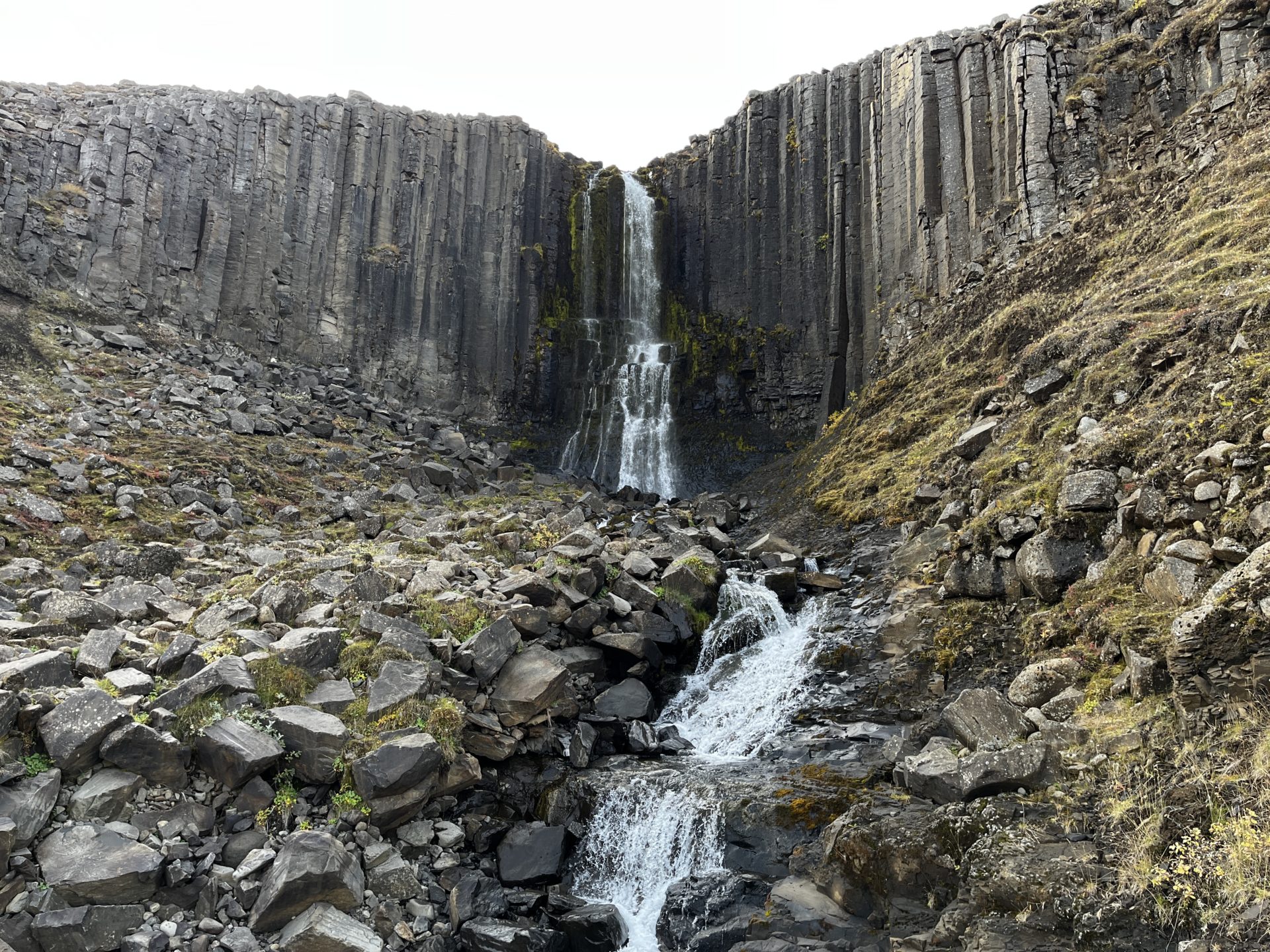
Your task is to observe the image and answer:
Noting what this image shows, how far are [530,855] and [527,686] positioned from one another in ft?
7.24

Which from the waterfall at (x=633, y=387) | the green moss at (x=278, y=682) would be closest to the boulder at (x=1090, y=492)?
the green moss at (x=278, y=682)

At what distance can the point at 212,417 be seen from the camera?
23.4m

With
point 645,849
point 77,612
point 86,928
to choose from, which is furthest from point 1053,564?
point 77,612

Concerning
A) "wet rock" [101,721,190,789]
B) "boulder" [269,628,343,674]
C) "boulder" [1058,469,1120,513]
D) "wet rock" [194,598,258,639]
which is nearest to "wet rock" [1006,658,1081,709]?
"boulder" [1058,469,1120,513]

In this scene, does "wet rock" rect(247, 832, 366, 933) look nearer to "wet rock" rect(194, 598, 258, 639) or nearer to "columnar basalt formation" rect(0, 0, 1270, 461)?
"wet rock" rect(194, 598, 258, 639)

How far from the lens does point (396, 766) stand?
29.8 feet

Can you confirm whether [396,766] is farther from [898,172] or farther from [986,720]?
[898,172]

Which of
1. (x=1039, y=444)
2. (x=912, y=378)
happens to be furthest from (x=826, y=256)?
(x=1039, y=444)

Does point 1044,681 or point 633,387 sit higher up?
point 633,387

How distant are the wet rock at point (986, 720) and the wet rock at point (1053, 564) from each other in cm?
238

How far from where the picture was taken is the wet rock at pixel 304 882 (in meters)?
7.65

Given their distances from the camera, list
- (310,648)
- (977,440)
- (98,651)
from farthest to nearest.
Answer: (977,440) → (310,648) → (98,651)

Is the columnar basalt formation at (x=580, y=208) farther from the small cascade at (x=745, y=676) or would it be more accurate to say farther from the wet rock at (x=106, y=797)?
the wet rock at (x=106, y=797)

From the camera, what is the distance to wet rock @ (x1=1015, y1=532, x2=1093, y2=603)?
10445 millimetres
